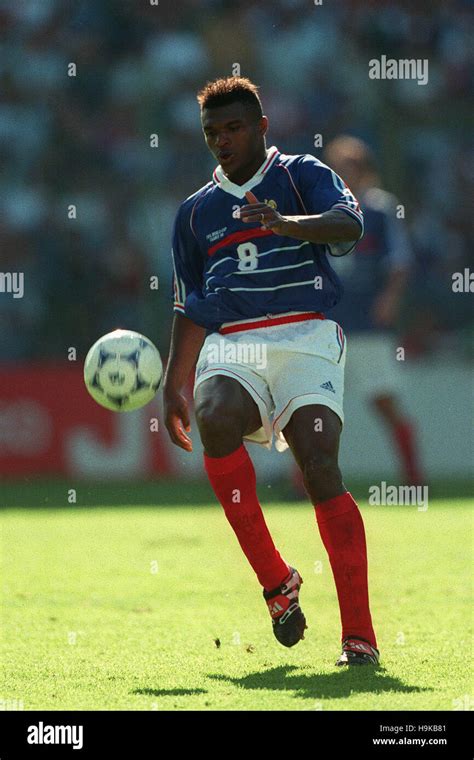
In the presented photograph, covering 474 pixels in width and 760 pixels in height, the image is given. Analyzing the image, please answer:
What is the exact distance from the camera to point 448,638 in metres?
5.02

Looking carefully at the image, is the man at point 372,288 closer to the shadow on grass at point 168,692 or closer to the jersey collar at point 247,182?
the jersey collar at point 247,182

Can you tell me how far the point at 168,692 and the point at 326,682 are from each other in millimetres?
500

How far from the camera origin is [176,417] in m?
5.10

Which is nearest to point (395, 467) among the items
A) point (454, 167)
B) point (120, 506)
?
point (120, 506)

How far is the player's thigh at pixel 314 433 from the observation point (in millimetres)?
4609

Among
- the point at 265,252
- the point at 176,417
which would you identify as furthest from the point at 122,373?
the point at 265,252

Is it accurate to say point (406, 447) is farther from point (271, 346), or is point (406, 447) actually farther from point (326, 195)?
point (326, 195)

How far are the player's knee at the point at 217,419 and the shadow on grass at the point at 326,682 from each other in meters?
0.83

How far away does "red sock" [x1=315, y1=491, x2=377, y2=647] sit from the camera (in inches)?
179

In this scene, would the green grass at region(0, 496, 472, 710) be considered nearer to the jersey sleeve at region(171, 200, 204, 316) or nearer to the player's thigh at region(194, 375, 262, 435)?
the player's thigh at region(194, 375, 262, 435)

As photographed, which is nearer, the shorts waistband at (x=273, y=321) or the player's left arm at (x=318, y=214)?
the player's left arm at (x=318, y=214)

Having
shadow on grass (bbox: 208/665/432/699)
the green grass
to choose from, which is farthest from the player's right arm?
shadow on grass (bbox: 208/665/432/699)

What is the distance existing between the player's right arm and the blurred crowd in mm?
7655

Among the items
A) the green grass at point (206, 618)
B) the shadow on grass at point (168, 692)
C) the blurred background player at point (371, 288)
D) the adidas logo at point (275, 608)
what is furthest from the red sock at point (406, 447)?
the shadow on grass at point (168, 692)
